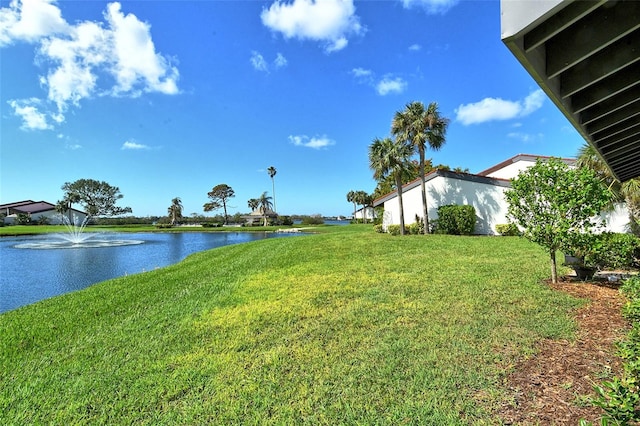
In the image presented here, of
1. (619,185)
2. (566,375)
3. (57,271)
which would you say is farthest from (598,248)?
(57,271)

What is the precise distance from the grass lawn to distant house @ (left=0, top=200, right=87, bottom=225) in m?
77.8

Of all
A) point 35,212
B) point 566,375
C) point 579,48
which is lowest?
point 566,375

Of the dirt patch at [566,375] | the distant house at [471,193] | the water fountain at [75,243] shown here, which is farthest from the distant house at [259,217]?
the dirt patch at [566,375]

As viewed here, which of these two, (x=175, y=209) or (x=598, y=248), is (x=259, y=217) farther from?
(x=598, y=248)

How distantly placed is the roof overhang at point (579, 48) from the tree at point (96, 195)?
90129 mm

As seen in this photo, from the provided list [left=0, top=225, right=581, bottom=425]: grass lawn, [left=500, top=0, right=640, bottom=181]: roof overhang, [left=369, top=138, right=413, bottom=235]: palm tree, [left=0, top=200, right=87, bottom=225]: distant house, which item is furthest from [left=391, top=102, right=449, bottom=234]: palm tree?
[left=0, top=200, right=87, bottom=225]: distant house

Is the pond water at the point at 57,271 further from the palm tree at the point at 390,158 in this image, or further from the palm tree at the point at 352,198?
the palm tree at the point at 352,198

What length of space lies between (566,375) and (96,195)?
96.7 metres

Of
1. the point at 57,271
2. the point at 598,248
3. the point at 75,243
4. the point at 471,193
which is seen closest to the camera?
the point at 598,248

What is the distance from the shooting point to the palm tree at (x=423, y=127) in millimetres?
18984

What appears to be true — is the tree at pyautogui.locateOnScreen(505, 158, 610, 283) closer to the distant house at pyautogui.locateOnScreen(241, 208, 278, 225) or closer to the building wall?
the building wall

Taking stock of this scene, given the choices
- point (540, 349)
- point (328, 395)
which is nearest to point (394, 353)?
point (328, 395)

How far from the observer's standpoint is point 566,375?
303 cm

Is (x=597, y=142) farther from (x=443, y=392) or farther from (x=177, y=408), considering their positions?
(x=177, y=408)
